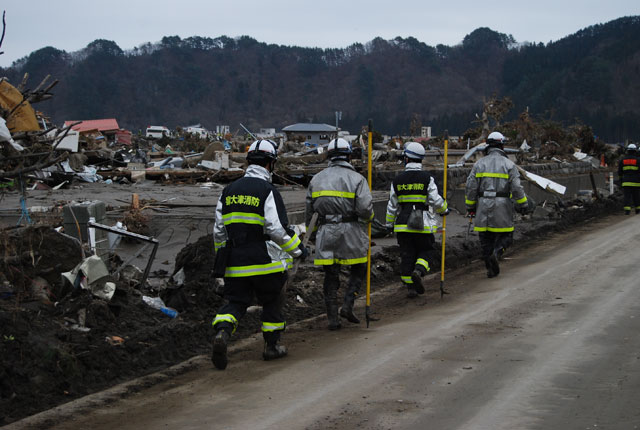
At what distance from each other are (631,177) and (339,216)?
15.5m

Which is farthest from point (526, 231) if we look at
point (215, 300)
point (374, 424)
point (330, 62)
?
point (330, 62)

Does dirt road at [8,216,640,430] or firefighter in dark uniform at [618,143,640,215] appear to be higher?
firefighter in dark uniform at [618,143,640,215]

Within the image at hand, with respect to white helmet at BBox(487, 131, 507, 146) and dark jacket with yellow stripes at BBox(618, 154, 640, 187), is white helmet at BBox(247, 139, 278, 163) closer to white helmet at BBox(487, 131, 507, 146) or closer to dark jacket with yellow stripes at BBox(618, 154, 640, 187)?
white helmet at BBox(487, 131, 507, 146)

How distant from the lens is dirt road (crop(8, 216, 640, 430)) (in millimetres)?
5344

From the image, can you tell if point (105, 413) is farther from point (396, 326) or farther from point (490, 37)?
point (490, 37)

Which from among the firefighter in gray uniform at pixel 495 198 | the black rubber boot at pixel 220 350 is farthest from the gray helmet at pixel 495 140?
the black rubber boot at pixel 220 350

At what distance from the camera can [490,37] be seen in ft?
555

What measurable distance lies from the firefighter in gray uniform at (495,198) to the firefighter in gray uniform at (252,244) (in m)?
5.42

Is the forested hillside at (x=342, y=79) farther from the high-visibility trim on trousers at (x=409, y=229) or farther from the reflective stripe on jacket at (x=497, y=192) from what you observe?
the high-visibility trim on trousers at (x=409, y=229)

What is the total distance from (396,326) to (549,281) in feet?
11.6

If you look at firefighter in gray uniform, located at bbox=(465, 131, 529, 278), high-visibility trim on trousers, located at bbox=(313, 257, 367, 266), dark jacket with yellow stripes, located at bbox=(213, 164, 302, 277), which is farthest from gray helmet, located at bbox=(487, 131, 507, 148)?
dark jacket with yellow stripes, located at bbox=(213, 164, 302, 277)

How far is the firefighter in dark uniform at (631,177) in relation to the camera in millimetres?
21438

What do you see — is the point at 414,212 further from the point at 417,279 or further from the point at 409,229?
the point at 417,279

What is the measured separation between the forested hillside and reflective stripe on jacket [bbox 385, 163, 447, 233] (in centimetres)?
9025
